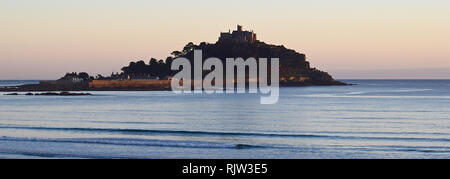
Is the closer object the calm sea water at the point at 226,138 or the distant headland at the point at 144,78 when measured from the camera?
the calm sea water at the point at 226,138

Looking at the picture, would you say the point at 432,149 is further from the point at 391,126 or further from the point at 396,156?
the point at 391,126

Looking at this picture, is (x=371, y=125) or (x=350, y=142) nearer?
(x=350, y=142)

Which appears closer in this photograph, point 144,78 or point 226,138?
point 226,138

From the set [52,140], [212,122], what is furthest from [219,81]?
[52,140]

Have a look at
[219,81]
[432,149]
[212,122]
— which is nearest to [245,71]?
[219,81]

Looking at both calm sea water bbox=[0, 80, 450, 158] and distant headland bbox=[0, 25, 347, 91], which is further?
distant headland bbox=[0, 25, 347, 91]

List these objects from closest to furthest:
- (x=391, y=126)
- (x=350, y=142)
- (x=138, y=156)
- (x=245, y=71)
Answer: (x=138, y=156)
(x=350, y=142)
(x=391, y=126)
(x=245, y=71)

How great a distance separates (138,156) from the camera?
66.5 ft

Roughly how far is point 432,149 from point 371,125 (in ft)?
35.8
